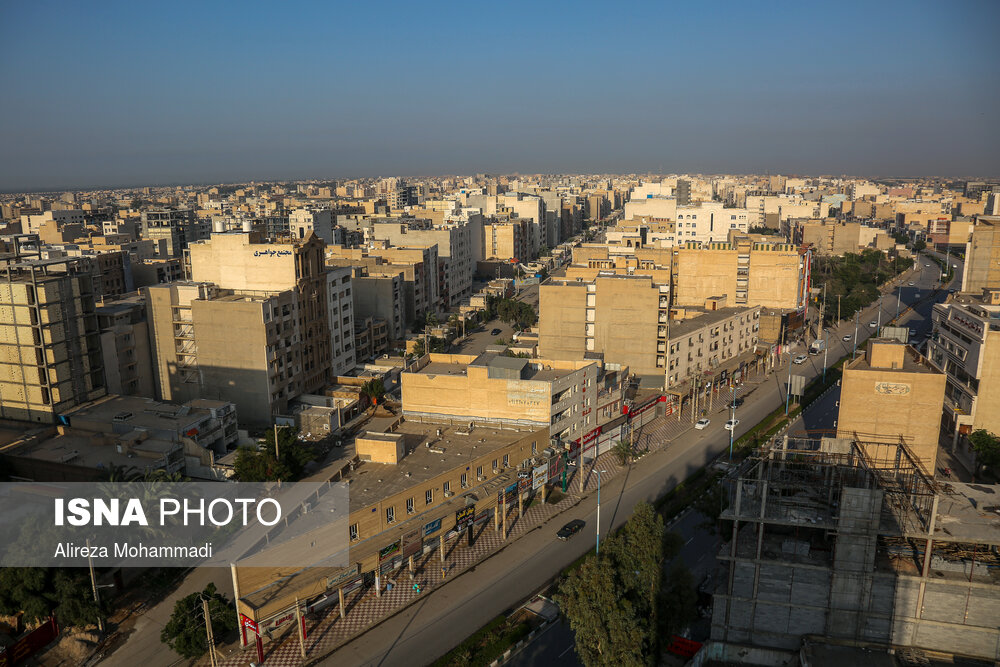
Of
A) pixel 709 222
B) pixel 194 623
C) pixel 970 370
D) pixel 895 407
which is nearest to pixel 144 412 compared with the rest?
pixel 194 623

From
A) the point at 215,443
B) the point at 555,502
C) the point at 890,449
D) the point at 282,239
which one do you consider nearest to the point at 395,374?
the point at 282,239

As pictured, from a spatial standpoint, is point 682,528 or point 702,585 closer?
point 702,585

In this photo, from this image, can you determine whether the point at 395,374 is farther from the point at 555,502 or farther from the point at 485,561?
the point at 485,561

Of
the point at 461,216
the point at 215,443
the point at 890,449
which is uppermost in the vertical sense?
the point at 461,216

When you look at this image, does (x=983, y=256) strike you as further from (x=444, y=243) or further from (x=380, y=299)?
(x=444, y=243)

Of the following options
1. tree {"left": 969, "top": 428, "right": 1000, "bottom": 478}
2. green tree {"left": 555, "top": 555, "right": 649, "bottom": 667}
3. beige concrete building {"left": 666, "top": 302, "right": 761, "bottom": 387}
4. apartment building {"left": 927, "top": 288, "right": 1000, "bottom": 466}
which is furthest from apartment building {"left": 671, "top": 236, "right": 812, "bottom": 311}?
green tree {"left": 555, "top": 555, "right": 649, "bottom": 667}

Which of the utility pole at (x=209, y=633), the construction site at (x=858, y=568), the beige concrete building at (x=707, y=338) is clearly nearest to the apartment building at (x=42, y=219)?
the beige concrete building at (x=707, y=338)
